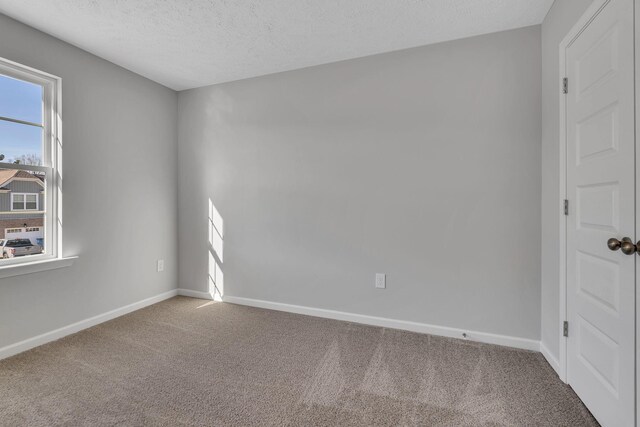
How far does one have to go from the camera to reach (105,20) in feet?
7.19

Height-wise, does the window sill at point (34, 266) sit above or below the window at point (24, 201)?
below

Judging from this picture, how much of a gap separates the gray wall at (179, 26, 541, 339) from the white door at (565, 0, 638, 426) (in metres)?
0.50

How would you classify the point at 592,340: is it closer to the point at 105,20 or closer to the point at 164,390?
the point at 164,390

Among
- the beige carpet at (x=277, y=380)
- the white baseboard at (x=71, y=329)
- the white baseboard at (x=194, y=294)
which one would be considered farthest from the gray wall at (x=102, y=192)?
the beige carpet at (x=277, y=380)

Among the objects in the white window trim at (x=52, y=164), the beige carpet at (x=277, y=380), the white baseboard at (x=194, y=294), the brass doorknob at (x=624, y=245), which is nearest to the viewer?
the brass doorknob at (x=624, y=245)

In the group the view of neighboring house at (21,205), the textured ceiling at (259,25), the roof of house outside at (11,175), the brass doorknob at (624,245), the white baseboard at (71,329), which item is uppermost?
the textured ceiling at (259,25)

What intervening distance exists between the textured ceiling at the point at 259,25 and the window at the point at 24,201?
130cm

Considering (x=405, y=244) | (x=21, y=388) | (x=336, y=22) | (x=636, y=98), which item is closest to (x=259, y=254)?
(x=405, y=244)

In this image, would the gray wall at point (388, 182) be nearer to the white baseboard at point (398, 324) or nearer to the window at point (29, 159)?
the white baseboard at point (398, 324)

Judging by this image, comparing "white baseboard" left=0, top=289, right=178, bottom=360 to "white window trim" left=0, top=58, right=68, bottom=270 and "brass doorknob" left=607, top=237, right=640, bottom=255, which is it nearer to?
"white window trim" left=0, top=58, right=68, bottom=270

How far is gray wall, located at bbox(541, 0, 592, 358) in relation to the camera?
193cm

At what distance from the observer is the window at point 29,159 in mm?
2209

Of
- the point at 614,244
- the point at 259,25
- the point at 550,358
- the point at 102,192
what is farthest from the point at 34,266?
the point at 550,358

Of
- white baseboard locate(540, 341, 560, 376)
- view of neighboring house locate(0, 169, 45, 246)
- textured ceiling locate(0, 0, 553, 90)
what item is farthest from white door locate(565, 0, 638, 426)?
view of neighboring house locate(0, 169, 45, 246)
